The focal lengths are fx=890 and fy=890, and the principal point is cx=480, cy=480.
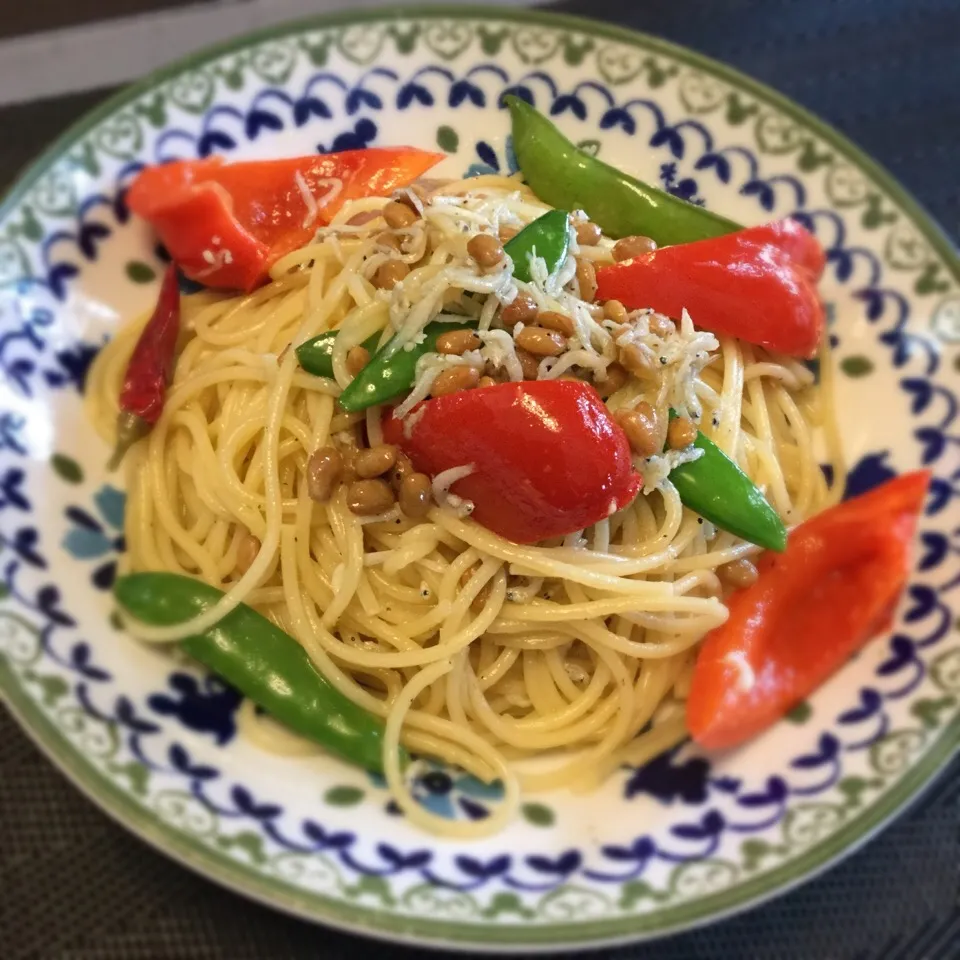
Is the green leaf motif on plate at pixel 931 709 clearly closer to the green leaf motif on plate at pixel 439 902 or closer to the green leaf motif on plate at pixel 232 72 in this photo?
the green leaf motif on plate at pixel 439 902

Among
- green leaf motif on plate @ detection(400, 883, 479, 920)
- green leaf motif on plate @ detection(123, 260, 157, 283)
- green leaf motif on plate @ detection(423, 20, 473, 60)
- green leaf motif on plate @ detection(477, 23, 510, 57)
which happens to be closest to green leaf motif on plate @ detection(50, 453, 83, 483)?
green leaf motif on plate @ detection(123, 260, 157, 283)

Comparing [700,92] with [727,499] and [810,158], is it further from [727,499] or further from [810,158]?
[727,499]

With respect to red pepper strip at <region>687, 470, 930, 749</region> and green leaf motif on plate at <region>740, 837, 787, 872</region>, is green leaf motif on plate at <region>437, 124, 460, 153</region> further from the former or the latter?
green leaf motif on plate at <region>740, 837, 787, 872</region>

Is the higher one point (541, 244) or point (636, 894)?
point (541, 244)

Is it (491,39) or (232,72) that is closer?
(232,72)

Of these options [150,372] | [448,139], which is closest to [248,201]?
[150,372]

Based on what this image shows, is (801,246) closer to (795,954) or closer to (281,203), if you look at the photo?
(281,203)

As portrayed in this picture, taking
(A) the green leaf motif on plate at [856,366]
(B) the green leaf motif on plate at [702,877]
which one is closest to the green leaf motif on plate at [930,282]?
(A) the green leaf motif on plate at [856,366]
